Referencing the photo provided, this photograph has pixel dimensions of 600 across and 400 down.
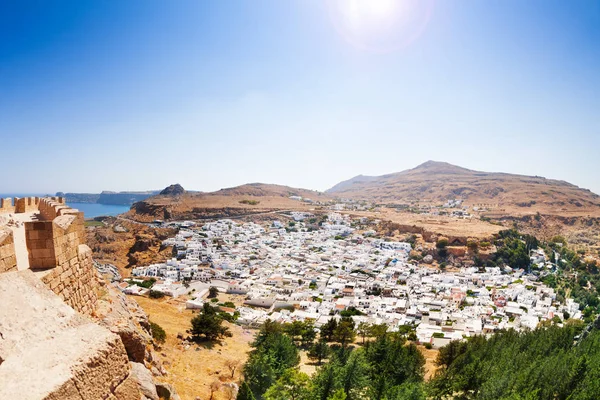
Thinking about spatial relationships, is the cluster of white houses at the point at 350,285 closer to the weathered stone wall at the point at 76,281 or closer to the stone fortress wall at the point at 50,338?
the weathered stone wall at the point at 76,281

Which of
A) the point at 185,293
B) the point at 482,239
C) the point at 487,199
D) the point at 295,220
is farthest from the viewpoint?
the point at 487,199

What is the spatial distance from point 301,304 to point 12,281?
97.6ft

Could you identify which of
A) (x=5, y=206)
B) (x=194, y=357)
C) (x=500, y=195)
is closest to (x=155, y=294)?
(x=194, y=357)

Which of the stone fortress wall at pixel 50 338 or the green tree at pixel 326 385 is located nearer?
the stone fortress wall at pixel 50 338

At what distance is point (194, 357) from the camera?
14883 millimetres

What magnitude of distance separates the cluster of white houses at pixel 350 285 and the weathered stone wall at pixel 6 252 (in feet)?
77.3

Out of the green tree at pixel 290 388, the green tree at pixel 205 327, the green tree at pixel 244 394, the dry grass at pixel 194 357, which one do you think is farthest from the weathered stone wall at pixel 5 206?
the green tree at pixel 290 388

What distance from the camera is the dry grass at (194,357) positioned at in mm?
10570

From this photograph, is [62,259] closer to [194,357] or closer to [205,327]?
[194,357]

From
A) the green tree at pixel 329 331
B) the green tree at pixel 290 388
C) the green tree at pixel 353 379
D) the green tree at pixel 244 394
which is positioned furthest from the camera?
the green tree at pixel 329 331

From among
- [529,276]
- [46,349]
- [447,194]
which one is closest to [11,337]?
[46,349]

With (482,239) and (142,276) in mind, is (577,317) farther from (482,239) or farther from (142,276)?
(142,276)

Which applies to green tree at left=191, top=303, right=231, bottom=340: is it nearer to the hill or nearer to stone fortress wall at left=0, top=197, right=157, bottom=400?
stone fortress wall at left=0, top=197, right=157, bottom=400

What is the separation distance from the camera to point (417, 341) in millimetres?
24938
